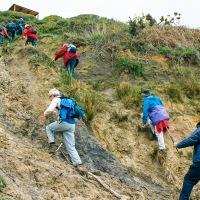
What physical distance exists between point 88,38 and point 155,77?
3751mm

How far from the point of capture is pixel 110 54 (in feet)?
45.4

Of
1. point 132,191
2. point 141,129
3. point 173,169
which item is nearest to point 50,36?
point 141,129

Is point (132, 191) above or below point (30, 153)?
below

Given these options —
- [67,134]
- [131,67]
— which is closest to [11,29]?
[131,67]

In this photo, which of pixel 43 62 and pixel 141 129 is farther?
pixel 43 62

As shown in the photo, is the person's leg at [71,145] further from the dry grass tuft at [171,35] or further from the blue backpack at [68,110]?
the dry grass tuft at [171,35]

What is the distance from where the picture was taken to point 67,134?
7.48m

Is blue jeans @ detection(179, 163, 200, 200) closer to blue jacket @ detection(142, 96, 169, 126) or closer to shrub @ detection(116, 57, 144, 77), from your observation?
blue jacket @ detection(142, 96, 169, 126)

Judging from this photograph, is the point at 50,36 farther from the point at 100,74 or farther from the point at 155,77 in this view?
the point at 155,77

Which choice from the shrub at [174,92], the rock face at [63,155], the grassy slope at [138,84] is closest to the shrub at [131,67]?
the grassy slope at [138,84]

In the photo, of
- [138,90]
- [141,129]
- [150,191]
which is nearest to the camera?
[150,191]

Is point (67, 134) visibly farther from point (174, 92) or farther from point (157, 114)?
point (174, 92)

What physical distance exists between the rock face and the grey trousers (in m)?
0.20

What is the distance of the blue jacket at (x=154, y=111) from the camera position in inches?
341
